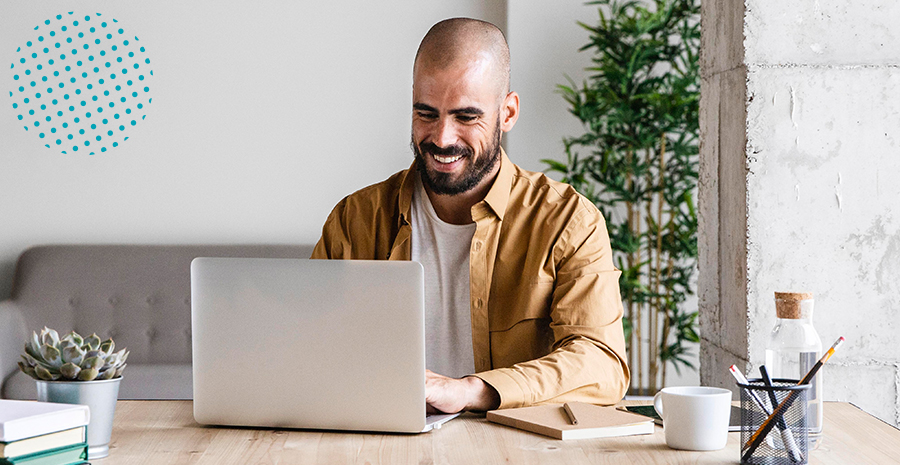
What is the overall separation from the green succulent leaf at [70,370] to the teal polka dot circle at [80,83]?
278 cm

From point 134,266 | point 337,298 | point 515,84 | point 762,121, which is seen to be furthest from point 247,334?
point 515,84

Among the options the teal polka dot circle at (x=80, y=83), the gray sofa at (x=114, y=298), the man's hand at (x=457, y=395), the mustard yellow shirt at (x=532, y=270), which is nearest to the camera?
the man's hand at (x=457, y=395)

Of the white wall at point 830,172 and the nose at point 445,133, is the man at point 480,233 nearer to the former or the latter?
the nose at point 445,133

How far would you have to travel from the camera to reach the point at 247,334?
3.63 ft

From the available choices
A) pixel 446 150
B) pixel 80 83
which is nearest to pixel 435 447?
pixel 446 150

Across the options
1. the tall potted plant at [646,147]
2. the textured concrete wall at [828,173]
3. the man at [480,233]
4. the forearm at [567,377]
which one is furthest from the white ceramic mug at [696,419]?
the tall potted plant at [646,147]

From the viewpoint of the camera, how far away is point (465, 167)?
169 centimetres

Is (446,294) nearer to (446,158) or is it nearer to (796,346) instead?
(446,158)

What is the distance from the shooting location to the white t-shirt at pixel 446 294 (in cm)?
172

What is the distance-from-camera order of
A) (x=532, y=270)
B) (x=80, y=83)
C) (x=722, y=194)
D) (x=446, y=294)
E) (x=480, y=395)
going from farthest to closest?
(x=80, y=83)
(x=722, y=194)
(x=446, y=294)
(x=532, y=270)
(x=480, y=395)

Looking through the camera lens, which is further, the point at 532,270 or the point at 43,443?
the point at 532,270

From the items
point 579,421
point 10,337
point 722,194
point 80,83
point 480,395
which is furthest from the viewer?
point 80,83

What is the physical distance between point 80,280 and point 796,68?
9.06 feet

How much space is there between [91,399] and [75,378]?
0.11ft
